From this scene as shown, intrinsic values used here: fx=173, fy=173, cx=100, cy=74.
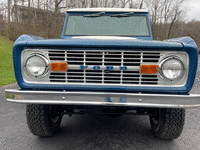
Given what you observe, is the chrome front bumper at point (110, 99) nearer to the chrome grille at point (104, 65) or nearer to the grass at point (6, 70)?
the chrome grille at point (104, 65)

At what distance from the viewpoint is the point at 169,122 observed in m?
2.24

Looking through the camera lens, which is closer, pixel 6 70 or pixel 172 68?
pixel 172 68

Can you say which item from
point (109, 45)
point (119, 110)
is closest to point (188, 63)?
point (109, 45)

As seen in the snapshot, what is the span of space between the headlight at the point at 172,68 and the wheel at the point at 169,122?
51cm

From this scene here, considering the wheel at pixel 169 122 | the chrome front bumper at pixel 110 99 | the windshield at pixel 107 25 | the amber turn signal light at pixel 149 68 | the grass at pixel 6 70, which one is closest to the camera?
the chrome front bumper at pixel 110 99

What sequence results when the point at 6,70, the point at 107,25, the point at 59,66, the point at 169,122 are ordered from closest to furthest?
1. the point at 59,66
2. the point at 169,122
3. the point at 107,25
4. the point at 6,70

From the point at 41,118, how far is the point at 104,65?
3.72ft

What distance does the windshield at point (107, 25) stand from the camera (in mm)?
3179

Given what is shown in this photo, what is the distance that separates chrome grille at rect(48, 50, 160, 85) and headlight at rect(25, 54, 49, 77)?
93 millimetres

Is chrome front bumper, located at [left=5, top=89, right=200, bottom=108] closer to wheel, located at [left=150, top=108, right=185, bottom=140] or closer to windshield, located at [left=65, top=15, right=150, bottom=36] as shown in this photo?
wheel, located at [left=150, top=108, right=185, bottom=140]

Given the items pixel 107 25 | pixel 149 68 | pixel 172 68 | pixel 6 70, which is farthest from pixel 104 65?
pixel 6 70

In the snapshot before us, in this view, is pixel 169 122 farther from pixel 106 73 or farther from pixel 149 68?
pixel 106 73

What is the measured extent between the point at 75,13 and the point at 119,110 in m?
2.11

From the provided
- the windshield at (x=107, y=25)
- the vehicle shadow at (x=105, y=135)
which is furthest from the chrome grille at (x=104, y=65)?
the windshield at (x=107, y=25)
